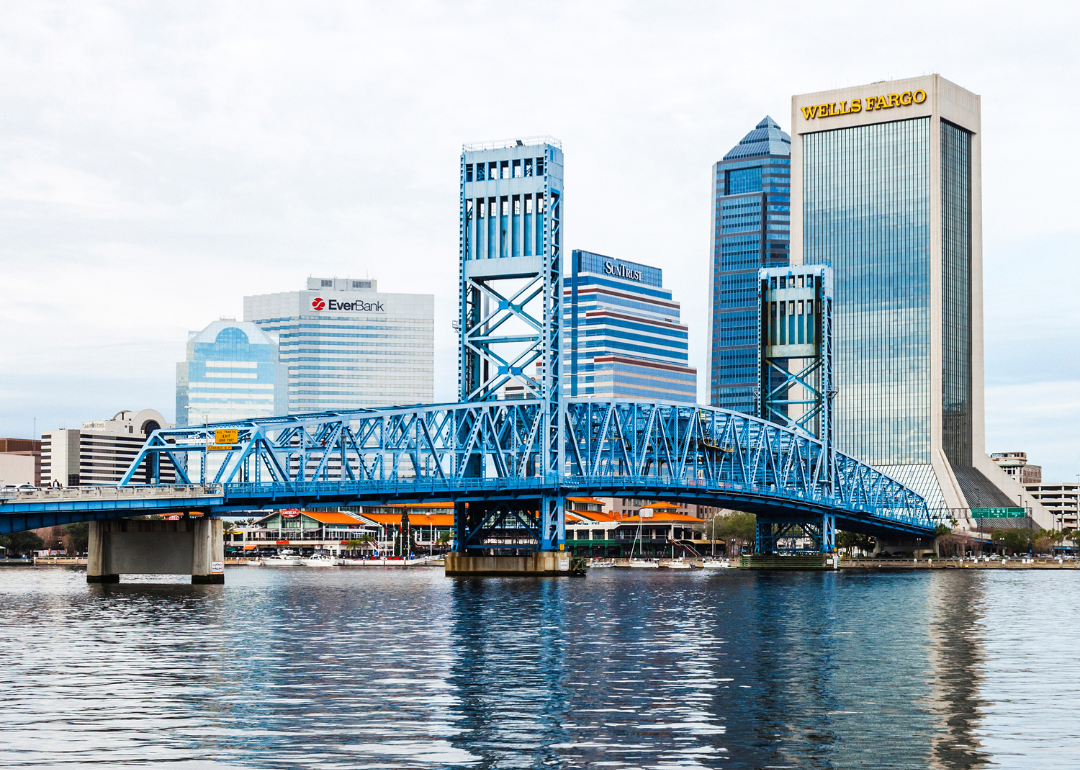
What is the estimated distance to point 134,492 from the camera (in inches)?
4569

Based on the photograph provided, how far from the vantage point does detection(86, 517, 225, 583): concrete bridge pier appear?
402ft

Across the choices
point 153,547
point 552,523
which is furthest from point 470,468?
point 153,547

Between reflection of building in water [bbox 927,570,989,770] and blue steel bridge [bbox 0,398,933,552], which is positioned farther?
blue steel bridge [bbox 0,398,933,552]

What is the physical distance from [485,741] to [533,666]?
17570 mm

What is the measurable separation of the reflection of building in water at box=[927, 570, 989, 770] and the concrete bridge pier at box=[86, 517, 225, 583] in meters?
61.1

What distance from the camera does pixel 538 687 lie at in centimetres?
4550

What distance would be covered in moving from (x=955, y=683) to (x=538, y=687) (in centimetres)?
1319

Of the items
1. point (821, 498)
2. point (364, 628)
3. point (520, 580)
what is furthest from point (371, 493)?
point (821, 498)

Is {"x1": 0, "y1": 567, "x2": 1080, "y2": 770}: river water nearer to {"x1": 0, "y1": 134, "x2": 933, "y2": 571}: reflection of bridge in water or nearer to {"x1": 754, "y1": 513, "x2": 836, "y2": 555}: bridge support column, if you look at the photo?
{"x1": 0, "y1": 134, "x2": 933, "y2": 571}: reflection of bridge in water

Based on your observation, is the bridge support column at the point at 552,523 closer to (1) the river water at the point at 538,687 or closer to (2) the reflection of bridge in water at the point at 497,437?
(2) the reflection of bridge in water at the point at 497,437

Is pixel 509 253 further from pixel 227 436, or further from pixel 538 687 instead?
pixel 538 687

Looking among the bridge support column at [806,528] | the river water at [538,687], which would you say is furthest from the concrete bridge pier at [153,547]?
the bridge support column at [806,528]

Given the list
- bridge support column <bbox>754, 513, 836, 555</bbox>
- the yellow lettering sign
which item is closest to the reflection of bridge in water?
the yellow lettering sign

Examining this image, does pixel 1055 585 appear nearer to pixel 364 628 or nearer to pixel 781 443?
pixel 781 443
